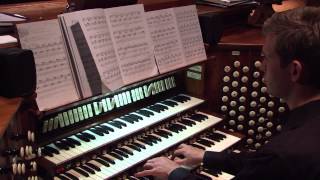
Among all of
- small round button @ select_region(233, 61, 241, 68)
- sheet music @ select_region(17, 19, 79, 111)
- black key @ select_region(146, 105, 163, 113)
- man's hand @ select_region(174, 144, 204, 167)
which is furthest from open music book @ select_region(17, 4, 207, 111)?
man's hand @ select_region(174, 144, 204, 167)

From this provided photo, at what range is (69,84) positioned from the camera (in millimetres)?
1867

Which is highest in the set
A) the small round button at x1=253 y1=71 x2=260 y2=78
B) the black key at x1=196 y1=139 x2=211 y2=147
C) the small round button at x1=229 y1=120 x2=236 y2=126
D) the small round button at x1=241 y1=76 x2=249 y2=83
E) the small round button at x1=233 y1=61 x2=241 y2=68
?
the small round button at x1=233 y1=61 x2=241 y2=68

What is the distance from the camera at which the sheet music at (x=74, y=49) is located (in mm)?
1846

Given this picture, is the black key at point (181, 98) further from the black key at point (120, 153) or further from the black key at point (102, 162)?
the black key at point (102, 162)

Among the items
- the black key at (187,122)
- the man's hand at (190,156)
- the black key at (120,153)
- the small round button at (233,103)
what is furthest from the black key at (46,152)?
the small round button at (233,103)

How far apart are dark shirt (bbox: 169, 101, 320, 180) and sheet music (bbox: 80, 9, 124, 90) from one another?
84 cm

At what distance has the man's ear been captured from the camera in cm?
144

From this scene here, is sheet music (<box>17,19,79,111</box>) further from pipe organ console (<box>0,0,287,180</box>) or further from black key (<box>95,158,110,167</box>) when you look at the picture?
black key (<box>95,158,110,167</box>)

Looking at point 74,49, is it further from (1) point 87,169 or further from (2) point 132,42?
(1) point 87,169

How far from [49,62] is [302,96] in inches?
40.6

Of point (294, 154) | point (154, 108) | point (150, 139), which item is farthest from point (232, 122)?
point (294, 154)

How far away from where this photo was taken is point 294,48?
1.42 meters

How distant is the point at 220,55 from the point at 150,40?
0.61 m

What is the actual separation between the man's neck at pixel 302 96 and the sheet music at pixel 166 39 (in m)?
0.93
